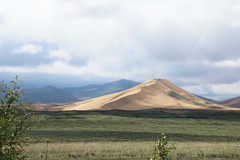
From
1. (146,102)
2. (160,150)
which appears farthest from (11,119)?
(146,102)

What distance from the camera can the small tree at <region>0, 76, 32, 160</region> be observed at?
733 cm

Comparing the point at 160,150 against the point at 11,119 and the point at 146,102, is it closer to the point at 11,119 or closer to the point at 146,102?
the point at 11,119

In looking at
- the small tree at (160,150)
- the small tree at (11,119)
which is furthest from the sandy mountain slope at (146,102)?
the small tree at (11,119)

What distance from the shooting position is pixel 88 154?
2345cm

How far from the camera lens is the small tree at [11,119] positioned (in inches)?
289

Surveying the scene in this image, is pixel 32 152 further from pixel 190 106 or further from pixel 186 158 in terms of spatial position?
pixel 190 106

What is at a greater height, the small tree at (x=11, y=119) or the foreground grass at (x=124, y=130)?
the small tree at (x=11, y=119)

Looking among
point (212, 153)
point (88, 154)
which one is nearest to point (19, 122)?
point (88, 154)

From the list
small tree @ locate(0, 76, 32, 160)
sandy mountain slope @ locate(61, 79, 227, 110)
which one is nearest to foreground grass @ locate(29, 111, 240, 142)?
small tree @ locate(0, 76, 32, 160)

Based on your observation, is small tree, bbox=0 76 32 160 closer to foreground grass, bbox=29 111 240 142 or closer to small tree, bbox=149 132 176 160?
small tree, bbox=149 132 176 160

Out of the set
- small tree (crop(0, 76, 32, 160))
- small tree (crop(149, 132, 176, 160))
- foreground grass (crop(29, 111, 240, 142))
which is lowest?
foreground grass (crop(29, 111, 240, 142))

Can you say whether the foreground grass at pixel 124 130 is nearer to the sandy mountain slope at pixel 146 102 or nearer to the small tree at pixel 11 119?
the small tree at pixel 11 119

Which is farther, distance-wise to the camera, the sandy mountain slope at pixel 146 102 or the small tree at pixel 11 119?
the sandy mountain slope at pixel 146 102

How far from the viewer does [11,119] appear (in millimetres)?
7516
